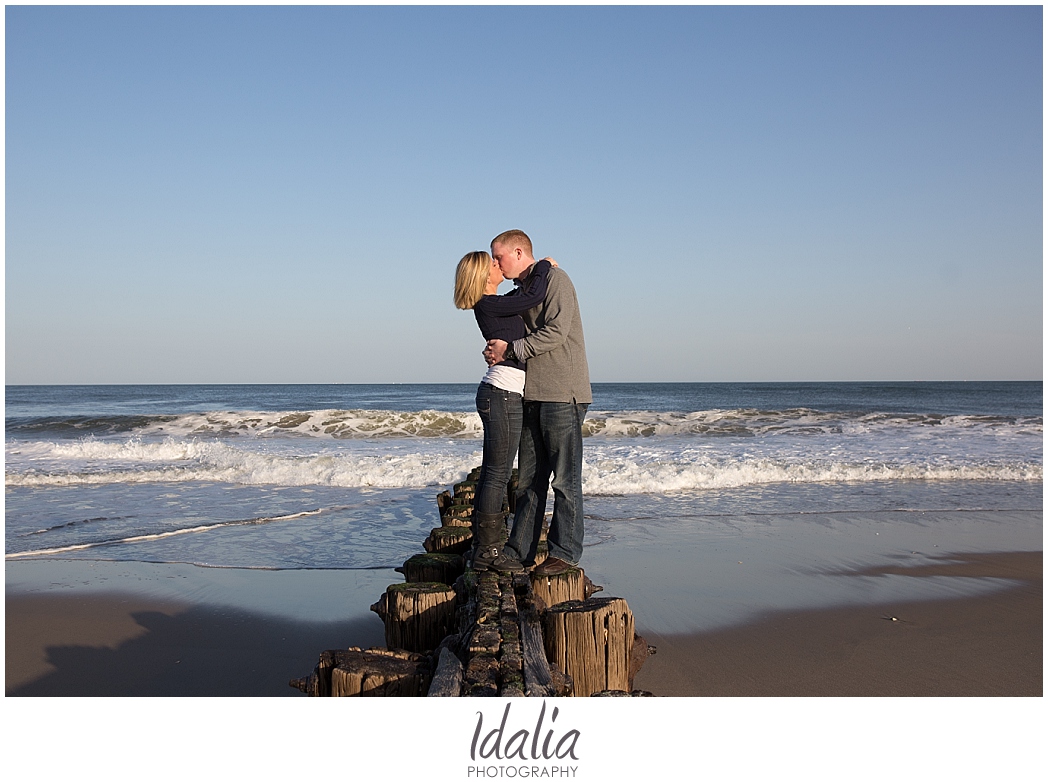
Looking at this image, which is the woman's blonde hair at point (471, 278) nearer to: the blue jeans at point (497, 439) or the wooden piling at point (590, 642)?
the blue jeans at point (497, 439)

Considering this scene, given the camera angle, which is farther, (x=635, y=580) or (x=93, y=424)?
(x=93, y=424)

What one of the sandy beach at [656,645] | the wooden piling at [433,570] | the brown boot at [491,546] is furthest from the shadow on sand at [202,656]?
the brown boot at [491,546]

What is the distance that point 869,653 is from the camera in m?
3.91

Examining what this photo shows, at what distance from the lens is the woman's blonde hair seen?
3.48 meters

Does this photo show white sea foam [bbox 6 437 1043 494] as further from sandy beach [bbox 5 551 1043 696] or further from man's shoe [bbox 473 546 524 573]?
man's shoe [bbox 473 546 524 573]

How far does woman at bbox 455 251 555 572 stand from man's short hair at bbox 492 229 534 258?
0.39 ft

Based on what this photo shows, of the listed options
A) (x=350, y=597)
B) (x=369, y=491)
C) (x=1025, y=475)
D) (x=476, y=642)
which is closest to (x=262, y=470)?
(x=369, y=491)

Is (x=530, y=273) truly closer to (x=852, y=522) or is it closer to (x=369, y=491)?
(x=852, y=522)

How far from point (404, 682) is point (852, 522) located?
651 centimetres

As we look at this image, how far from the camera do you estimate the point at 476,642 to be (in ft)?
6.81

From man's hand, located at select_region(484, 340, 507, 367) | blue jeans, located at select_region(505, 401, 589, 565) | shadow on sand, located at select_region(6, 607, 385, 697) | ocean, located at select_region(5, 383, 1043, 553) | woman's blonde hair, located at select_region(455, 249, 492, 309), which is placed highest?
woman's blonde hair, located at select_region(455, 249, 492, 309)

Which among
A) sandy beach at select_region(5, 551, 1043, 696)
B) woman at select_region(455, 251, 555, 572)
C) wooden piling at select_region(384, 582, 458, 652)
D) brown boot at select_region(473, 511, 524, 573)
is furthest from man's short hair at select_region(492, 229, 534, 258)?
sandy beach at select_region(5, 551, 1043, 696)
